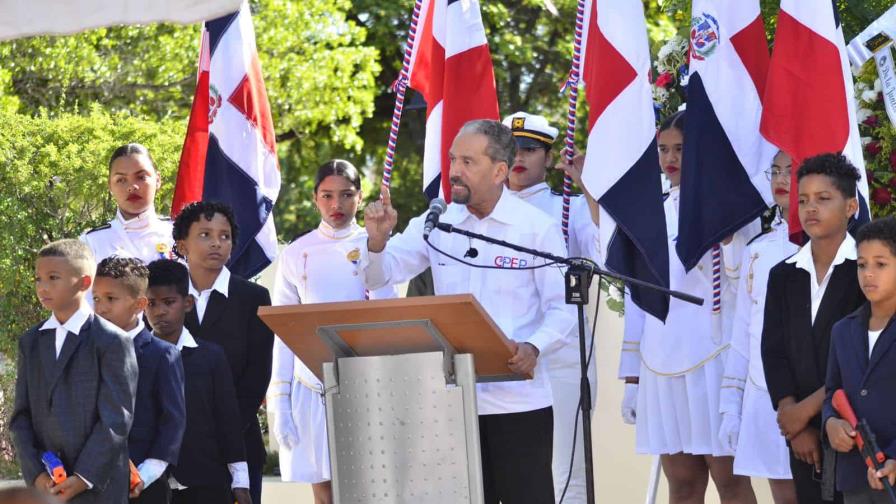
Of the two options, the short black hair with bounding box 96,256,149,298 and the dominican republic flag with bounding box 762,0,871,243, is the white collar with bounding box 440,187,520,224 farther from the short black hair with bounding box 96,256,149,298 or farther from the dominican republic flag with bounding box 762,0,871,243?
the dominican republic flag with bounding box 762,0,871,243

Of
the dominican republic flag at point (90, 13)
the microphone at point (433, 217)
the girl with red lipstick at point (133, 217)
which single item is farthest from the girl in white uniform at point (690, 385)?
the dominican republic flag at point (90, 13)

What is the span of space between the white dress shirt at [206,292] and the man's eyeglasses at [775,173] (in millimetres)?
2610

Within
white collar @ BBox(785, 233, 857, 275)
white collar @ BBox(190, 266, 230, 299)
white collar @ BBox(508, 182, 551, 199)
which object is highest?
white collar @ BBox(508, 182, 551, 199)

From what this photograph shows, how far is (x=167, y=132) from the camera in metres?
13.2

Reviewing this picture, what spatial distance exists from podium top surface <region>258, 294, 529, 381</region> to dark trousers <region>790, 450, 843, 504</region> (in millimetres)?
1328

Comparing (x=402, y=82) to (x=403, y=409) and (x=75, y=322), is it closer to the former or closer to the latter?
(x=75, y=322)

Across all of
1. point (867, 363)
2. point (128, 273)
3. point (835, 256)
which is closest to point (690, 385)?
point (835, 256)

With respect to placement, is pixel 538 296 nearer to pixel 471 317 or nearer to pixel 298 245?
pixel 471 317

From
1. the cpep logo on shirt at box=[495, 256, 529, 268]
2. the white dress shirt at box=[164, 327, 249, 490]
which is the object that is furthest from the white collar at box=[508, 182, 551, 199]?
the white dress shirt at box=[164, 327, 249, 490]

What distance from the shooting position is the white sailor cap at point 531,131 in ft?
26.0

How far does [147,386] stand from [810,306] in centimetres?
265

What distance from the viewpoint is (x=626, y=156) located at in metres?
7.00

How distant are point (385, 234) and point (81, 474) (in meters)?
1.46

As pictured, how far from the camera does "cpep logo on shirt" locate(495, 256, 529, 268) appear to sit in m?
5.92
